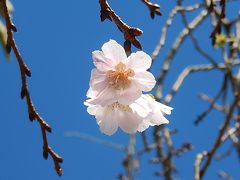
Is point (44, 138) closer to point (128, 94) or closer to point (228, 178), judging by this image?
point (128, 94)

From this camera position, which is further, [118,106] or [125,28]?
[118,106]

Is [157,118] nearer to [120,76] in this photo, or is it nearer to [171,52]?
[120,76]

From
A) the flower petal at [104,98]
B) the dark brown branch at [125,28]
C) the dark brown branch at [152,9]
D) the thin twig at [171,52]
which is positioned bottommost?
the thin twig at [171,52]

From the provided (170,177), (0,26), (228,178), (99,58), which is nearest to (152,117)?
(99,58)

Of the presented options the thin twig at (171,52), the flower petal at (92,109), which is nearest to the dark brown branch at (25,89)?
the flower petal at (92,109)

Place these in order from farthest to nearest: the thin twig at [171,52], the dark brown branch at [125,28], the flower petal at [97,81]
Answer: the thin twig at [171,52] < the flower petal at [97,81] < the dark brown branch at [125,28]

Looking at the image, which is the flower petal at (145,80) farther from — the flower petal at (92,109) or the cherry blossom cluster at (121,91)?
the flower petal at (92,109)

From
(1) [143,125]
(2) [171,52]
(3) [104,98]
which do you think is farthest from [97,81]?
(2) [171,52]

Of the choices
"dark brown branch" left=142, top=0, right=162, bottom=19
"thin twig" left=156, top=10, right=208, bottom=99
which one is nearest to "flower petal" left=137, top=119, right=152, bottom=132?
"dark brown branch" left=142, top=0, right=162, bottom=19
